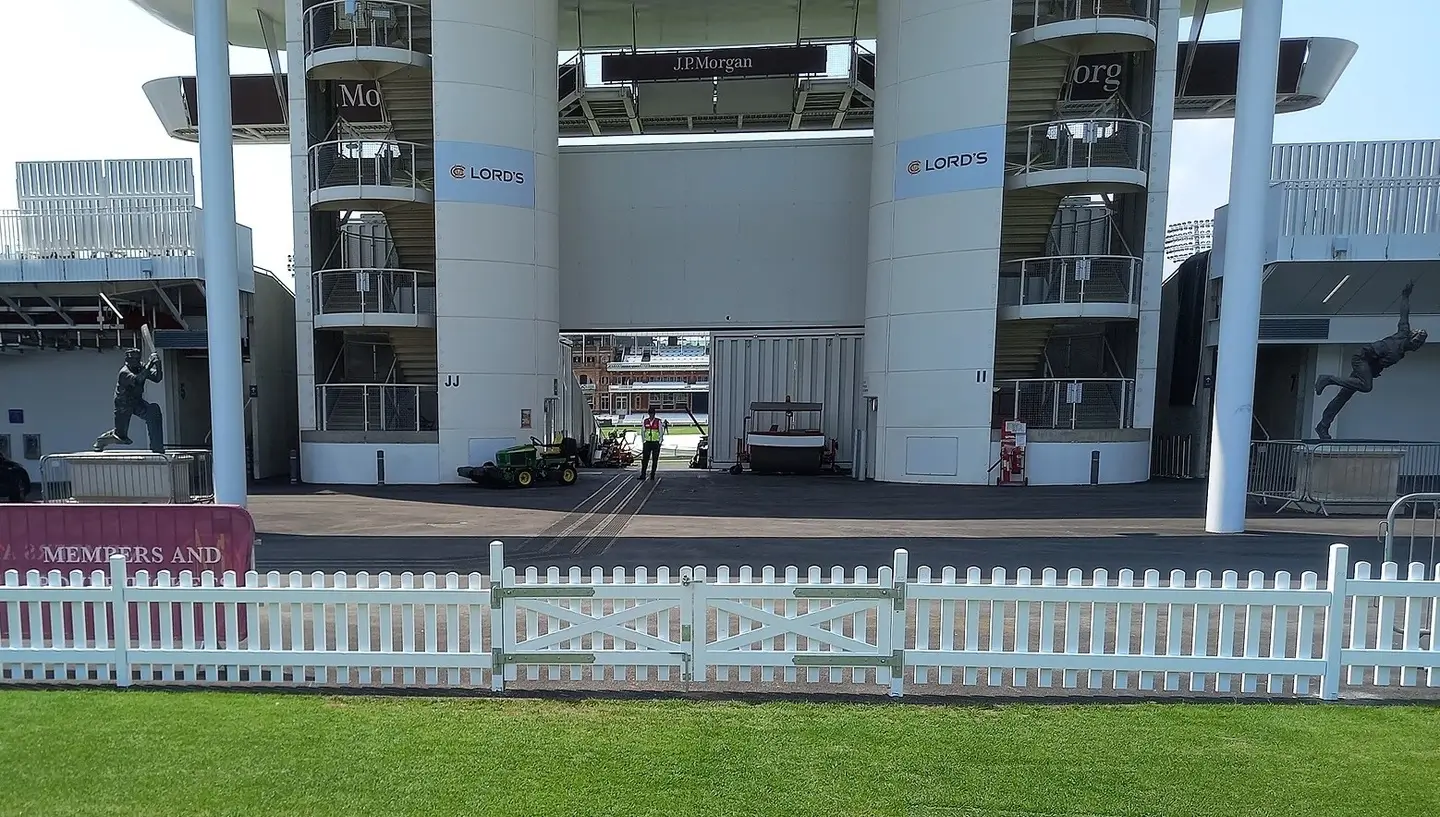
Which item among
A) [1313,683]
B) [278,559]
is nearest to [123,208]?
[278,559]

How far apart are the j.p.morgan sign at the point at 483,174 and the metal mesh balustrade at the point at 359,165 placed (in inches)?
46.9

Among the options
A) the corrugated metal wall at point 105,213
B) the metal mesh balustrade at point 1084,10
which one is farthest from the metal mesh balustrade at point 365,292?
the metal mesh balustrade at point 1084,10

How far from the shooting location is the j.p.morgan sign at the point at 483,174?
18.2 m

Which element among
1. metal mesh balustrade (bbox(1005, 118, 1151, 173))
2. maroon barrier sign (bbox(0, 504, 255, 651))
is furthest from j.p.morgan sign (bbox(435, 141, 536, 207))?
maroon barrier sign (bbox(0, 504, 255, 651))

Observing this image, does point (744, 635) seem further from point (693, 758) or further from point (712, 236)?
point (712, 236)

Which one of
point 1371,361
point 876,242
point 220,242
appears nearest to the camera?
point 220,242

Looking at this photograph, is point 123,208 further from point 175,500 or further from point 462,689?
point 462,689

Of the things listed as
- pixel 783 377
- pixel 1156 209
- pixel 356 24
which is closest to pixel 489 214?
pixel 356 24

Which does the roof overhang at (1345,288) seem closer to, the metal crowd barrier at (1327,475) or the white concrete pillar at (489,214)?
the metal crowd barrier at (1327,475)

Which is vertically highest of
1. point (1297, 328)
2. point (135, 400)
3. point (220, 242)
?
point (220, 242)

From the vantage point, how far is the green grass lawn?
368cm

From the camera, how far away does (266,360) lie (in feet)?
68.3

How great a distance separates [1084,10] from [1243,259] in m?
→ 11.4

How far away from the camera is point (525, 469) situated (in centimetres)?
1778
